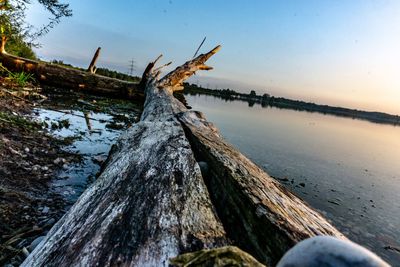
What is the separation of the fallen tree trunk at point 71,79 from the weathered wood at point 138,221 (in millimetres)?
12097

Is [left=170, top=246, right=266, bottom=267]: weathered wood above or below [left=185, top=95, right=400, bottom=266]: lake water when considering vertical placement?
above

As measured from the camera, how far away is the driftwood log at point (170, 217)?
1.31m

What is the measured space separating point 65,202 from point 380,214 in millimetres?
5476

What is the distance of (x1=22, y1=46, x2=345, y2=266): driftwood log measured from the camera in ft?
4.30

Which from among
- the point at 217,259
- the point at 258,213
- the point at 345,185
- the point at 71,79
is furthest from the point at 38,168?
the point at 71,79

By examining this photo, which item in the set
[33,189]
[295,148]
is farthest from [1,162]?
[295,148]

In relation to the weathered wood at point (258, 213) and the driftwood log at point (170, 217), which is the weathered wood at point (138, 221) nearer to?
the driftwood log at point (170, 217)

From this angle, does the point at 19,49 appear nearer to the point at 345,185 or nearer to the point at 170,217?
the point at 345,185

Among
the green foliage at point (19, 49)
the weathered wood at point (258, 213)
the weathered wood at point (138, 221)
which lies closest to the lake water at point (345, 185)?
the weathered wood at point (258, 213)

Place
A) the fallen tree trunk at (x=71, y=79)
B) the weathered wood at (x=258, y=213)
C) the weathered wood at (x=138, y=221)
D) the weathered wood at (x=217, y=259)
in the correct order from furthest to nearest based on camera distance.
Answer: the fallen tree trunk at (x=71, y=79), the weathered wood at (x=258, y=213), the weathered wood at (x=138, y=221), the weathered wood at (x=217, y=259)

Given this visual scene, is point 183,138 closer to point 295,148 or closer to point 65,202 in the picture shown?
point 65,202

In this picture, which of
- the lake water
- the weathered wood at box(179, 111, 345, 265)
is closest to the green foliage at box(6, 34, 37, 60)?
the lake water

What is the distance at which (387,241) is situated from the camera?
4238mm

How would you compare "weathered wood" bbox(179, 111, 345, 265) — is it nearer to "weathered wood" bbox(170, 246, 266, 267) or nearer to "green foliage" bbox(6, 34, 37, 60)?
"weathered wood" bbox(170, 246, 266, 267)
